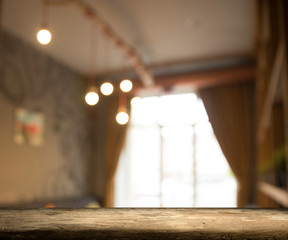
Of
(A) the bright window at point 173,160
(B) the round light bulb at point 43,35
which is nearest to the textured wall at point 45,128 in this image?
(A) the bright window at point 173,160

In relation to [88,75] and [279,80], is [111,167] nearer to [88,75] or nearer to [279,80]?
[88,75]

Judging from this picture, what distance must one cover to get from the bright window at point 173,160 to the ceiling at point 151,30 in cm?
131

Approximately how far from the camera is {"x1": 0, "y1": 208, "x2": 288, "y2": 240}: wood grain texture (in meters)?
0.44

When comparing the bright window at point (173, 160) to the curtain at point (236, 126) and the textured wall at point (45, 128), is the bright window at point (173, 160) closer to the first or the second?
the curtain at point (236, 126)

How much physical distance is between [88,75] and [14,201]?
3281 mm

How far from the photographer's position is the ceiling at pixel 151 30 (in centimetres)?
434

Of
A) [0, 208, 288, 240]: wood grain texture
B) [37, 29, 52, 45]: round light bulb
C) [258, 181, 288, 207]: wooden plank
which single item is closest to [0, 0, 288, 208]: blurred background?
[37, 29, 52, 45]: round light bulb

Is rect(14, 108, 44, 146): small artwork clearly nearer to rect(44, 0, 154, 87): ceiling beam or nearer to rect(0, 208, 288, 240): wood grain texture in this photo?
rect(44, 0, 154, 87): ceiling beam

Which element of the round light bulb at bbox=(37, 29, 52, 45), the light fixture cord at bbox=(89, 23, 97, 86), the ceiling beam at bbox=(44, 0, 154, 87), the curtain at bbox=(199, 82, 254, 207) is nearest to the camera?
the round light bulb at bbox=(37, 29, 52, 45)

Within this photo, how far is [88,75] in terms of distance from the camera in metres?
7.35

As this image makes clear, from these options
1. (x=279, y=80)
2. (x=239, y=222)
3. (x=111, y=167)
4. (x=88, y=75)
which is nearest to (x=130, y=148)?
(x=111, y=167)

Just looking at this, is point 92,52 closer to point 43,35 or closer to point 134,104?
point 134,104

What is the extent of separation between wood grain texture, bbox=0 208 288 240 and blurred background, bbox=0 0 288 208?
117 inches

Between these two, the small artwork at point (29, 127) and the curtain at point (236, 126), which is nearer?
the small artwork at point (29, 127)
